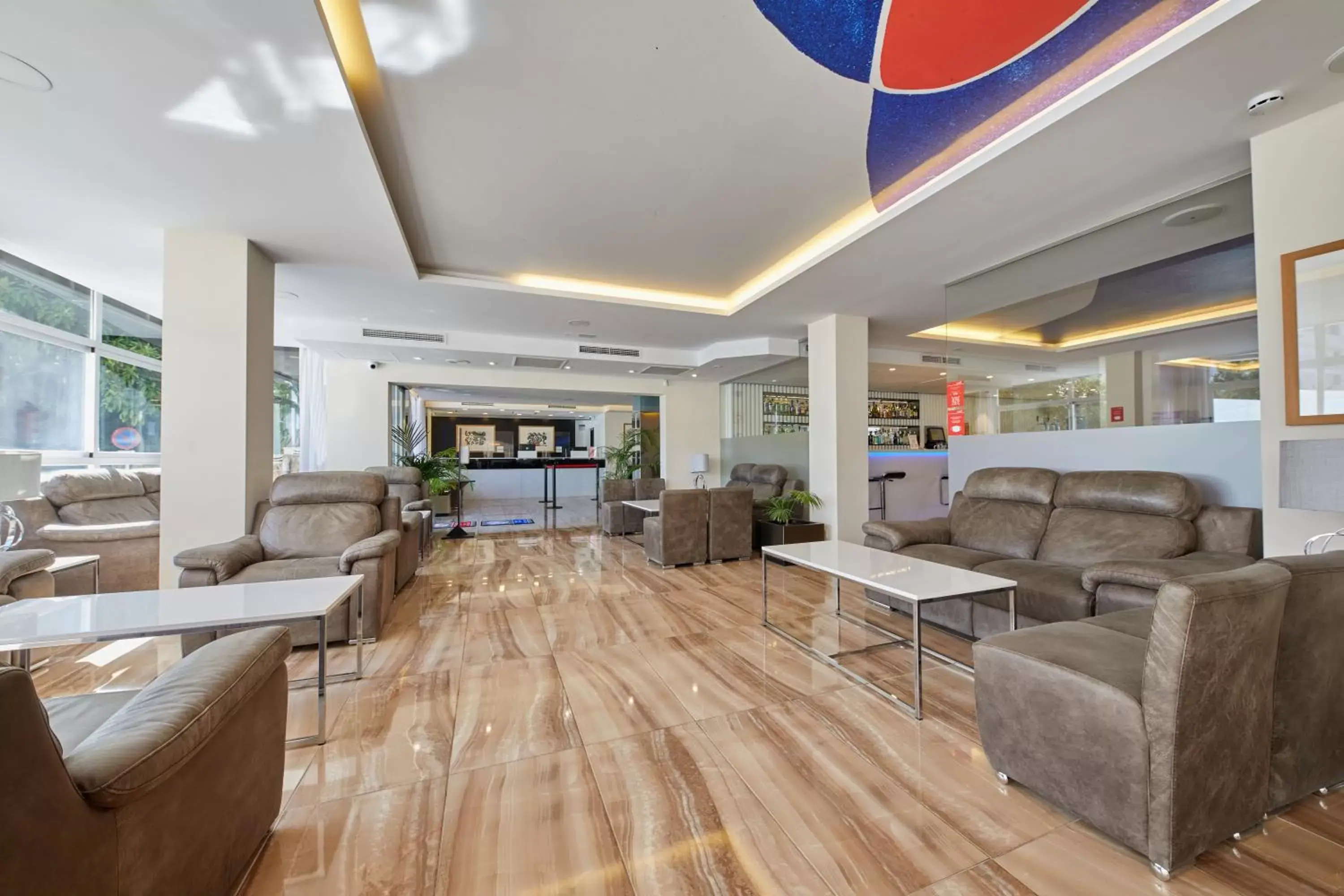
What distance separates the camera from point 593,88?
2.43 meters

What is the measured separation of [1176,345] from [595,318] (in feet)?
16.1

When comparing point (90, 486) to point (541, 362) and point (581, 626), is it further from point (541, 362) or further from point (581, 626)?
point (541, 362)

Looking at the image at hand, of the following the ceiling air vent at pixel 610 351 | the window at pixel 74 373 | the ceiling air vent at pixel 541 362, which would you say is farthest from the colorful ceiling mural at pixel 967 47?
the ceiling air vent at pixel 541 362

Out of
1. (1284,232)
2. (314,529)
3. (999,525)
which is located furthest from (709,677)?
(1284,232)

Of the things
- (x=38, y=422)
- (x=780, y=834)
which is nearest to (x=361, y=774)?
(x=780, y=834)

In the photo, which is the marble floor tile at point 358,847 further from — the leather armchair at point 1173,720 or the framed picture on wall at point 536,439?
the framed picture on wall at point 536,439

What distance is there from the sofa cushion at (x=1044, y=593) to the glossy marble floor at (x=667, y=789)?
46 centimetres

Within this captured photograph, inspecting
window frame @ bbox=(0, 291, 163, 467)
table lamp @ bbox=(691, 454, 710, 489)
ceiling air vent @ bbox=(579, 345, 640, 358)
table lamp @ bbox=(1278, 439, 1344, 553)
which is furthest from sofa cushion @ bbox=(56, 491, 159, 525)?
table lamp @ bbox=(1278, 439, 1344, 553)

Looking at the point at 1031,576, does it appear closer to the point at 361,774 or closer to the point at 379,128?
the point at 361,774

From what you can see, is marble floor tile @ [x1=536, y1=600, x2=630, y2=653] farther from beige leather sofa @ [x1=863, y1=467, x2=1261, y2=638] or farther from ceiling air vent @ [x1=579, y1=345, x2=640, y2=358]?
ceiling air vent @ [x1=579, y1=345, x2=640, y2=358]

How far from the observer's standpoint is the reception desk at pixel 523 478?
37.9 ft

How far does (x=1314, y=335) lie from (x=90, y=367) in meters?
9.01

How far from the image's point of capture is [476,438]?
47.2 ft

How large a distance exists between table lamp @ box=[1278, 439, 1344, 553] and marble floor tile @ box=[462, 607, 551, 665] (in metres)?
3.49
